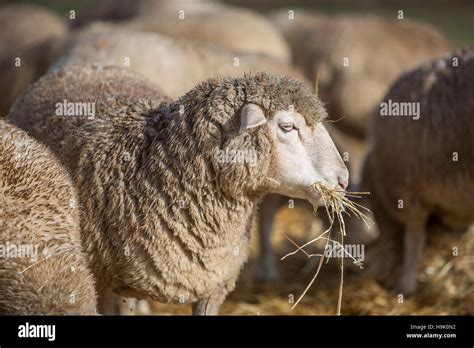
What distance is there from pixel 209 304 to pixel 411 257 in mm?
2335

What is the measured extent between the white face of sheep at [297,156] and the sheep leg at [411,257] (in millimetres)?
2426

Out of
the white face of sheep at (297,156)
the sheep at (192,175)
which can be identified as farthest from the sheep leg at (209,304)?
the white face of sheep at (297,156)

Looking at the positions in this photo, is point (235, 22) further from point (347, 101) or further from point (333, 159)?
point (333, 159)

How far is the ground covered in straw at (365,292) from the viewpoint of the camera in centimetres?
626

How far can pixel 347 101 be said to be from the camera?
9.27m

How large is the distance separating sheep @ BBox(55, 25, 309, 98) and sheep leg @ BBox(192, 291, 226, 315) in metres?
2.14

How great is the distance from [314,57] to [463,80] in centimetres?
397

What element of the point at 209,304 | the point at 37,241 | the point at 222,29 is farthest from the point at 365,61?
the point at 37,241

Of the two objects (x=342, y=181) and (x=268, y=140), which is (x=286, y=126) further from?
(x=342, y=181)

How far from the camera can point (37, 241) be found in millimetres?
3920

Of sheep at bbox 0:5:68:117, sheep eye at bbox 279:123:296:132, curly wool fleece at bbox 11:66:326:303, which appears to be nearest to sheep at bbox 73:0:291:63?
sheep at bbox 0:5:68:117
